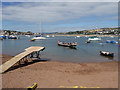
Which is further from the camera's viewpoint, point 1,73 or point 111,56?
point 111,56

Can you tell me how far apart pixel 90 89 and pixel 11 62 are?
958cm

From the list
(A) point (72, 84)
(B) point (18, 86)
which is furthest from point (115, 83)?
(B) point (18, 86)

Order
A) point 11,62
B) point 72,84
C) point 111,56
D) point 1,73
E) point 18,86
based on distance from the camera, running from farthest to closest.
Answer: point 111,56 → point 11,62 → point 1,73 → point 72,84 → point 18,86

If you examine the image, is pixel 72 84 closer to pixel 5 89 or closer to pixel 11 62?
pixel 5 89

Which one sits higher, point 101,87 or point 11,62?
point 11,62

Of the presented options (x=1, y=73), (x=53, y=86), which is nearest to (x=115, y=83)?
(x=53, y=86)

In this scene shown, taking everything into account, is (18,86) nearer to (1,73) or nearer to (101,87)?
(1,73)

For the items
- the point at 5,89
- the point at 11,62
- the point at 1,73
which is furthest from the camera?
the point at 11,62

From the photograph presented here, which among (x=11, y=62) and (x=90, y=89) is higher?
(x=11, y=62)

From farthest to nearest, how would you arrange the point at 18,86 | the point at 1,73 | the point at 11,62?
1. the point at 11,62
2. the point at 1,73
3. the point at 18,86

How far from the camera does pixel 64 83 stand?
967 cm

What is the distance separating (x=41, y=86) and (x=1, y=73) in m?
4.92

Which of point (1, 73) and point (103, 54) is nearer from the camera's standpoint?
point (1, 73)

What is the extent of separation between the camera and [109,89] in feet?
28.7
